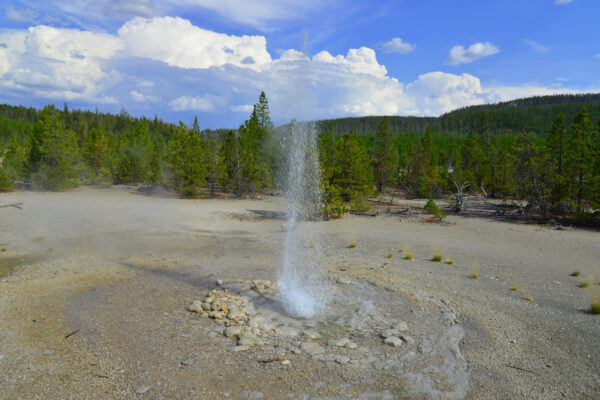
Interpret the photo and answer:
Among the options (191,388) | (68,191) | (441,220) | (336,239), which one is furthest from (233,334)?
(68,191)

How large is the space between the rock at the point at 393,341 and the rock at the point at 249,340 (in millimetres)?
2319

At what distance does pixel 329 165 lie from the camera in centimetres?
3000

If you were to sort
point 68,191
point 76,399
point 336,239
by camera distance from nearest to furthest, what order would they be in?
point 76,399 < point 336,239 < point 68,191

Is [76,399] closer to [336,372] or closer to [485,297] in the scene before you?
[336,372]

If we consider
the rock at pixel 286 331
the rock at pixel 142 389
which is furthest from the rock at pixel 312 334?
the rock at pixel 142 389

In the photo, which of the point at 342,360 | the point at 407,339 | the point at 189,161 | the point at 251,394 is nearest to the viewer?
the point at 251,394

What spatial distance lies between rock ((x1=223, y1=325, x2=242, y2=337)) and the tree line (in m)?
16.4

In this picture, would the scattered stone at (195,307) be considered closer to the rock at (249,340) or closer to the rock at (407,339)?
the rock at (249,340)

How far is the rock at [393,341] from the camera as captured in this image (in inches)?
258

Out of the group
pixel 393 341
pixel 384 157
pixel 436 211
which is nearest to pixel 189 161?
pixel 436 211

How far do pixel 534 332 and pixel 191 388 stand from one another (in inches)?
260

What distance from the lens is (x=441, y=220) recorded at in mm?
23703

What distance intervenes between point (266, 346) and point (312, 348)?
83cm

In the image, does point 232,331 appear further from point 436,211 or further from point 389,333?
point 436,211
